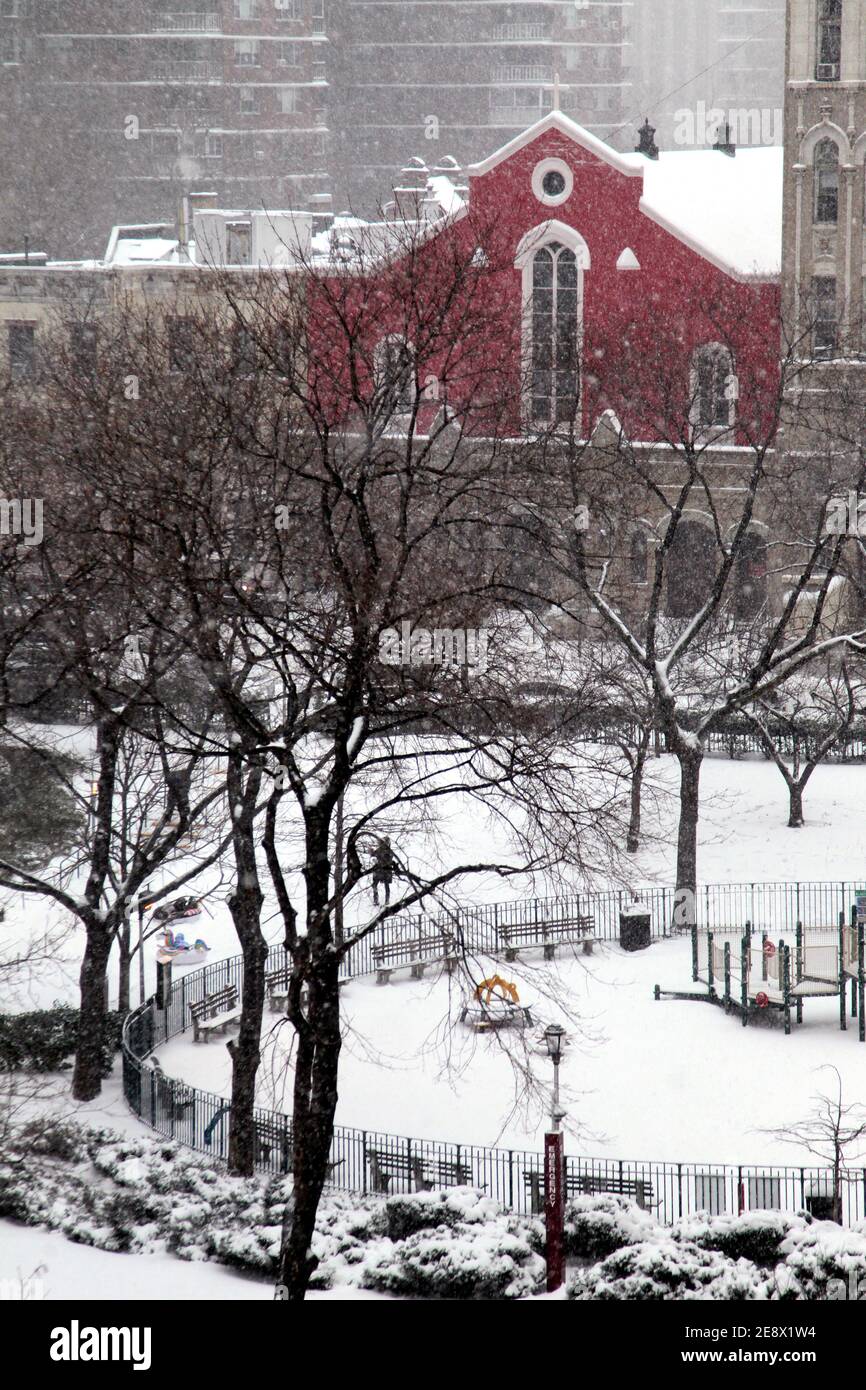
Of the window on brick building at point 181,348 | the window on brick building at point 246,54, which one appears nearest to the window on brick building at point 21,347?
the window on brick building at point 181,348

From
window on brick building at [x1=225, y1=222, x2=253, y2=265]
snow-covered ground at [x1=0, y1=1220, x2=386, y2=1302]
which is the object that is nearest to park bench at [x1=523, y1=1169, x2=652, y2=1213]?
snow-covered ground at [x1=0, y1=1220, x2=386, y2=1302]

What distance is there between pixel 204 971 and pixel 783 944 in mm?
7929

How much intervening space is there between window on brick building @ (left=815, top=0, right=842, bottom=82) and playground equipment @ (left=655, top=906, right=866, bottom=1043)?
1086 inches

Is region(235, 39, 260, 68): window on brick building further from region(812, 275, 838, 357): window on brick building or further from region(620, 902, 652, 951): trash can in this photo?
region(620, 902, 652, 951): trash can

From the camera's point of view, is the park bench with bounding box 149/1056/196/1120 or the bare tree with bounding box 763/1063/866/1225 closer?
the bare tree with bounding box 763/1063/866/1225

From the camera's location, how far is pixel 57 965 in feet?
82.1

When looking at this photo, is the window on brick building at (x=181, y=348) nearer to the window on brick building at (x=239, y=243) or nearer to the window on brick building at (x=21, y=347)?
the window on brick building at (x=239, y=243)

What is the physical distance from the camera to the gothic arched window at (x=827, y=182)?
42.5 metres

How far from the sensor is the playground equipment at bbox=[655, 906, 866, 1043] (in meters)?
20.9

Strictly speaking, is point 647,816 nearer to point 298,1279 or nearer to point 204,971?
point 204,971

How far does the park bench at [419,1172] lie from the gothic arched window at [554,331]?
18.5m

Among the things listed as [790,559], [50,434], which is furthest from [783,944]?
[790,559]

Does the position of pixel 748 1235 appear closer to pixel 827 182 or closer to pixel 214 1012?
pixel 214 1012

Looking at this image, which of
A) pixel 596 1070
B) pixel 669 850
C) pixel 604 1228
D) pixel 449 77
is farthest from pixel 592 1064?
pixel 449 77
